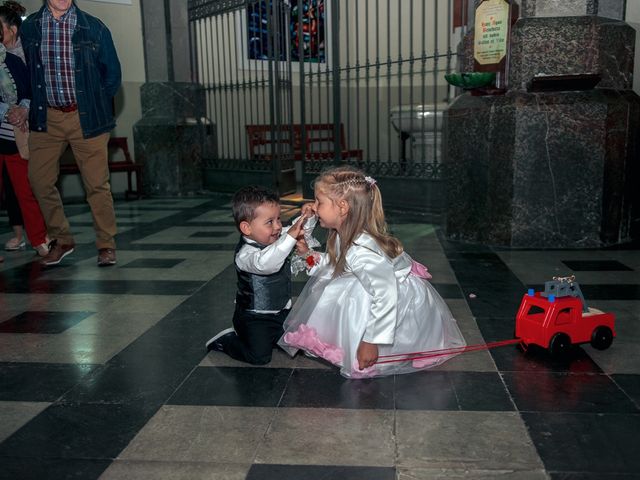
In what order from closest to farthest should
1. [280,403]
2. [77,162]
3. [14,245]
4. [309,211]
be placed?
[280,403]
[309,211]
[77,162]
[14,245]

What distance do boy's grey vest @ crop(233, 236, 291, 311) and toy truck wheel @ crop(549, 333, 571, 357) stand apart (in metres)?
1.13

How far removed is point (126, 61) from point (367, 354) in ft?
27.2

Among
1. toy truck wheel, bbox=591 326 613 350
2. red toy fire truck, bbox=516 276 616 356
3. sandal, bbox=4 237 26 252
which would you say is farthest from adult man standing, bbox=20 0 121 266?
toy truck wheel, bbox=591 326 613 350

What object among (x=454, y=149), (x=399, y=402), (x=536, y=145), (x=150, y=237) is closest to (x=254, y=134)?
(x=150, y=237)

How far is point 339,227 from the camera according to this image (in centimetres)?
252

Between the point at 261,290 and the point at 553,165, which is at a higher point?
the point at 553,165

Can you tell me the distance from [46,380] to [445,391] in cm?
153

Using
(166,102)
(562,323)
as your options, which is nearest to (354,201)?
(562,323)

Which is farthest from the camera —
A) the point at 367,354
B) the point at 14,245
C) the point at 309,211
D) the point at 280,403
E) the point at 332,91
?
the point at 332,91

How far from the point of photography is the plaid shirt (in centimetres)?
434

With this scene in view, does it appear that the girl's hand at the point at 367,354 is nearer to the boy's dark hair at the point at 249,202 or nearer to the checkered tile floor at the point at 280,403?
the checkered tile floor at the point at 280,403

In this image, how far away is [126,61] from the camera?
9484 millimetres

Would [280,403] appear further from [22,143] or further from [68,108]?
[22,143]

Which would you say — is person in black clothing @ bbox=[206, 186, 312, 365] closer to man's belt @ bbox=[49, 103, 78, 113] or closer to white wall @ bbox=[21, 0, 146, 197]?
man's belt @ bbox=[49, 103, 78, 113]
